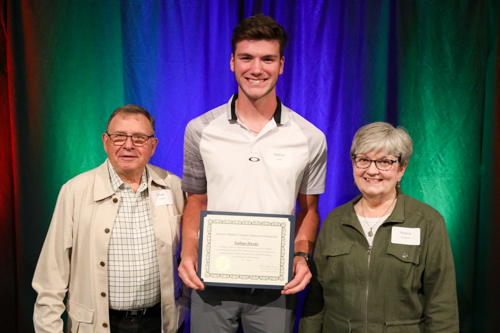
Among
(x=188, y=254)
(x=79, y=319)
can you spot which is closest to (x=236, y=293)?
(x=188, y=254)

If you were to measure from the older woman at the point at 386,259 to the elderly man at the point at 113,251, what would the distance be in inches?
36.7

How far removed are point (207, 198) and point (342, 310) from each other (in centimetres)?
89

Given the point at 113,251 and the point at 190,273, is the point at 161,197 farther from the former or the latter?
the point at 190,273

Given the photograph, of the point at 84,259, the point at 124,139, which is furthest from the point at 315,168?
the point at 84,259

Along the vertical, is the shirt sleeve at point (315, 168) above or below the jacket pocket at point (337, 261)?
above

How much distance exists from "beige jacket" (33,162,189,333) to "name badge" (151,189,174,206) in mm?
18

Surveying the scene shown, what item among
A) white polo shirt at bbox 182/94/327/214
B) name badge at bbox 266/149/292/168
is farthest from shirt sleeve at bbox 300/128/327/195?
name badge at bbox 266/149/292/168

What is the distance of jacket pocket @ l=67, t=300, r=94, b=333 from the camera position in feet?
7.13

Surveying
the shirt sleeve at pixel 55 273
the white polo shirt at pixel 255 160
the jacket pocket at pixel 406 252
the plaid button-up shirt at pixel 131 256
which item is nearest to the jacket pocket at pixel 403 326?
the jacket pocket at pixel 406 252

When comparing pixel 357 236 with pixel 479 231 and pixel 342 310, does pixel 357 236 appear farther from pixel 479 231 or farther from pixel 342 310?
pixel 479 231

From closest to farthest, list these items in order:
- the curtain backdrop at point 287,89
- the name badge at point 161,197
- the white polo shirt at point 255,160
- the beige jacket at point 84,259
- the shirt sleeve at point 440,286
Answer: the shirt sleeve at point 440,286 < the white polo shirt at point 255,160 < the beige jacket at point 84,259 < the name badge at point 161,197 < the curtain backdrop at point 287,89

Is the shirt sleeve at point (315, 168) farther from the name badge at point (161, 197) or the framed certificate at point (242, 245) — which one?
the name badge at point (161, 197)

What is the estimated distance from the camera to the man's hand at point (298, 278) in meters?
1.90

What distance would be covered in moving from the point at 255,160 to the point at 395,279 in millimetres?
869
